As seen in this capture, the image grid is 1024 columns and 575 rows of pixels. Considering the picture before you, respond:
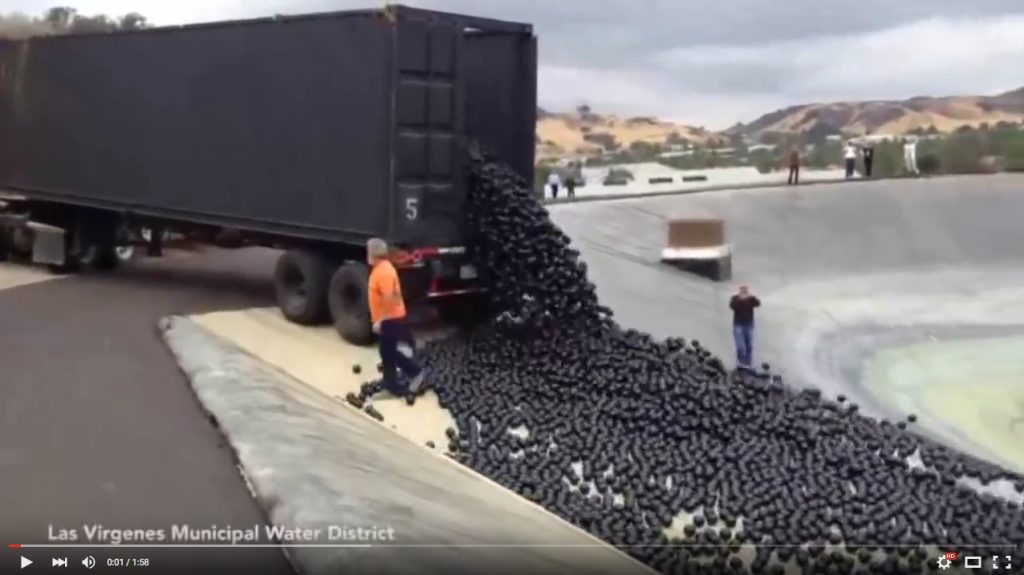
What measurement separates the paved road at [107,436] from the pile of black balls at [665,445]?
7.72 feet

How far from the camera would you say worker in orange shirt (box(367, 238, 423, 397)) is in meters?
10.4

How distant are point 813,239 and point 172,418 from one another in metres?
20.0

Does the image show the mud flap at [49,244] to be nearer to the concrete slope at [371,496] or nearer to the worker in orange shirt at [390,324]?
the concrete slope at [371,496]

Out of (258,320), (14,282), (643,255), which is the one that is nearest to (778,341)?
(643,255)

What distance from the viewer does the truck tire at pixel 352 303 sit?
1213cm

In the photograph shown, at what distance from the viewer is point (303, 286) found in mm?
12992

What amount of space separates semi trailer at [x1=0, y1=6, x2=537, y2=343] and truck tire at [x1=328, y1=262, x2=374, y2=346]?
17 mm

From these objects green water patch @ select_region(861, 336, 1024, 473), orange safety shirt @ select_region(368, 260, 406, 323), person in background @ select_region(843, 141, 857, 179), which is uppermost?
person in background @ select_region(843, 141, 857, 179)

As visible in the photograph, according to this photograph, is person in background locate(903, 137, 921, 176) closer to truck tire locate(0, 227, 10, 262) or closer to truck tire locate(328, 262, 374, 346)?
truck tire locate(0, 227, 10, 262)

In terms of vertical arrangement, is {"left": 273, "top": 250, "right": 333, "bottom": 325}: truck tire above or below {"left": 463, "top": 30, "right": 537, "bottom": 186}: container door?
below

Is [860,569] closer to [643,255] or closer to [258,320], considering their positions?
[258,320]

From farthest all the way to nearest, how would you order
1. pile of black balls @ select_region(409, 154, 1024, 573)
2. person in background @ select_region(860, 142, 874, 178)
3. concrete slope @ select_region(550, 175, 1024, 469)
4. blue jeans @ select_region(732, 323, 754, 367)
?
person in background @ select_region(860, 142, 874, 178) < concrete slope @ select_region(550, 175, 1024, 469) < blue jeans @ select_region(732, 323, 754, 367) < pile of black balls @ select_region(409, 154, 1024, 573)
